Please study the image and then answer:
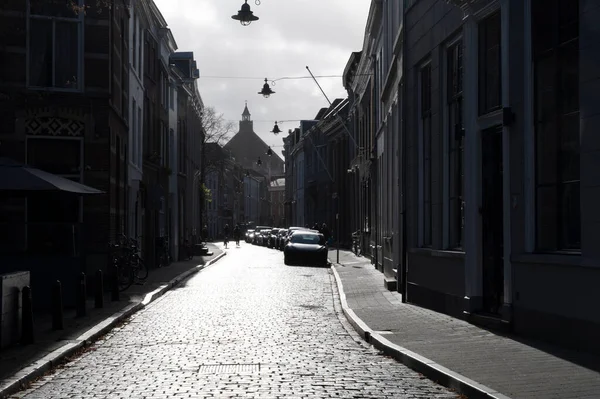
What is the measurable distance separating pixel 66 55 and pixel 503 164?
12.7m

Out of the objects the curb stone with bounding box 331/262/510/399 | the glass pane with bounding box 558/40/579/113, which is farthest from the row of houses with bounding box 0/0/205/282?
the glass pane with bounding box 558/40/579/113

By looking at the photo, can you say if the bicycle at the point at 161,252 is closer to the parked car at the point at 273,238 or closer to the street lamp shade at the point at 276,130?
the street lamp shade at the point at 276,130

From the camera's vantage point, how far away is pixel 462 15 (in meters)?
14.9

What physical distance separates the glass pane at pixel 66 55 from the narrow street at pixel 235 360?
6.24 m

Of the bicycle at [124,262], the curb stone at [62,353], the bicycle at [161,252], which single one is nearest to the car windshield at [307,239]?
the bicycle at [161,252]

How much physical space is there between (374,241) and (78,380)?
25.6m

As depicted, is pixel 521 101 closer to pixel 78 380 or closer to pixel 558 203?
pixel 558 203

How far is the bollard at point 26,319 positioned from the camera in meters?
12.0

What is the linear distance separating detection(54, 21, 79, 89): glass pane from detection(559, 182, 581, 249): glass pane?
44.9ft

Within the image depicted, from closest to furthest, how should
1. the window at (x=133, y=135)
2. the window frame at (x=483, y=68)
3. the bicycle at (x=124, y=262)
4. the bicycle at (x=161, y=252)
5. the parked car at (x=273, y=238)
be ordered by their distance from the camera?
1. the window frame at (x=483, y=68)
2. the bicycle at (x=124, y=262)
3. the window at (x=133, y=135)
4. the bicycle at (x=161, y=252)
5. the parked car at (x=273, y=238)

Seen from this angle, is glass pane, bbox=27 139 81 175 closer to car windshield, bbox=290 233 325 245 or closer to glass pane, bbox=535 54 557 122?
glass pane, bbox=535 54 557 122

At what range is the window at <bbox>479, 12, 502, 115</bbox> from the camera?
1360 cm

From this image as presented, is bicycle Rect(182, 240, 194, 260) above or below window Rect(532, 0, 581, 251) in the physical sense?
below

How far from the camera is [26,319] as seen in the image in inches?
472
